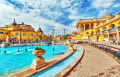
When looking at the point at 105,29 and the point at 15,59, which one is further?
the point at 105,29

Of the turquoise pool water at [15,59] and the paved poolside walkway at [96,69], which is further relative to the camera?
the turquoise pool water at [15,59]

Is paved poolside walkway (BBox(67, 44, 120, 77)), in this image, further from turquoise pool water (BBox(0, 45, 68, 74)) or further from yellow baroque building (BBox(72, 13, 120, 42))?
yellow baroque building (BBox(72, 13, 120, 42))

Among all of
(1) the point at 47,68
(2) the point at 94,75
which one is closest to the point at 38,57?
(1) the point at 47,68

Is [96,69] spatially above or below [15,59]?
above

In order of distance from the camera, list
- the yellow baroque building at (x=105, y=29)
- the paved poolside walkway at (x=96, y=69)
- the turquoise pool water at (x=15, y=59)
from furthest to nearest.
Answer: the yellow baroque building at (x=105, y=29), the turquoise pool water at (x=15, y=59), the paved poolside walkway at (x=96, y=69)

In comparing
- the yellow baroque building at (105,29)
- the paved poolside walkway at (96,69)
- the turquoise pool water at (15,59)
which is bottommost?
the turquoise pool water at (15,59)

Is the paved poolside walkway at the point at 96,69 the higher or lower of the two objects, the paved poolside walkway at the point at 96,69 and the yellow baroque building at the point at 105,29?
the lower

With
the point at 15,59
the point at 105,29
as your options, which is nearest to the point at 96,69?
the point at 15,59

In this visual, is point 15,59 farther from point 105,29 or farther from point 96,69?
point 105,29

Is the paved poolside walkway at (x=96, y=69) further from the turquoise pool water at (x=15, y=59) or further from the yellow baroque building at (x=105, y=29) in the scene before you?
the yellow baroque building at (x=105, y=29)

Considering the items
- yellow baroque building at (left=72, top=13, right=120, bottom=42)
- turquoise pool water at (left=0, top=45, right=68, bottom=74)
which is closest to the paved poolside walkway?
turquoise pool water at (left=0, top=45, right=68, bottom=74)

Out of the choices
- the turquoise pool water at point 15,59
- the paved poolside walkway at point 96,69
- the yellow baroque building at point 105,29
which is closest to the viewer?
the paved poolside walkway at point 96,69

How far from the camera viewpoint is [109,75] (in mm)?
3404

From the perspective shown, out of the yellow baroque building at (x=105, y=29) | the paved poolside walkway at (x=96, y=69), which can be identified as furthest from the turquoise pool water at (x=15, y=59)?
the yellow baroque building at (x=105, y=29)
